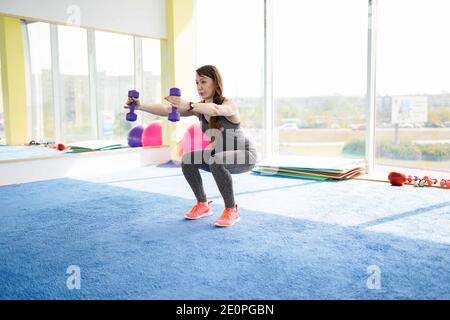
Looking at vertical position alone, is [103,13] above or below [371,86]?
above

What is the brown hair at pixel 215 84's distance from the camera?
2.44 meters

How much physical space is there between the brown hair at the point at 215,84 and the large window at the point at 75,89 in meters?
2.74

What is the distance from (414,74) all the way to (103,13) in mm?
3233

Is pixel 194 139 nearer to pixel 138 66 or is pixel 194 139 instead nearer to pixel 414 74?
pixel 138 66

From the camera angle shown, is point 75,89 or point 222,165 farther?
point 75,89

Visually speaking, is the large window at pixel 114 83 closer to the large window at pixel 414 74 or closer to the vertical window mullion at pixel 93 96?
the vertical window mullion at pixel 93 96

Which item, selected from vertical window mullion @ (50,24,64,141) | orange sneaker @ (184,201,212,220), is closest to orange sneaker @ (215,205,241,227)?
orange sneaker @ (184,201,212,220)

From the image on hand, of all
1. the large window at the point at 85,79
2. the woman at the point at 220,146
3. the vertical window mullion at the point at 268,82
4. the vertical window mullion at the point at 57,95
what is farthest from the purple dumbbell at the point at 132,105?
the vertical window mullion at the point at 268,82

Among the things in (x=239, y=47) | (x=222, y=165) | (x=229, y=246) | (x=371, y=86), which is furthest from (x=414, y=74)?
A: (x=229, y=246)

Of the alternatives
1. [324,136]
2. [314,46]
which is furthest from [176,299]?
[324,136]

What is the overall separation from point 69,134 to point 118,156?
0.62 m

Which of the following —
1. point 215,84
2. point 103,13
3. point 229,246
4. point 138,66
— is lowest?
point 229,246

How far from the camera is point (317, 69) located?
4.89 meters
